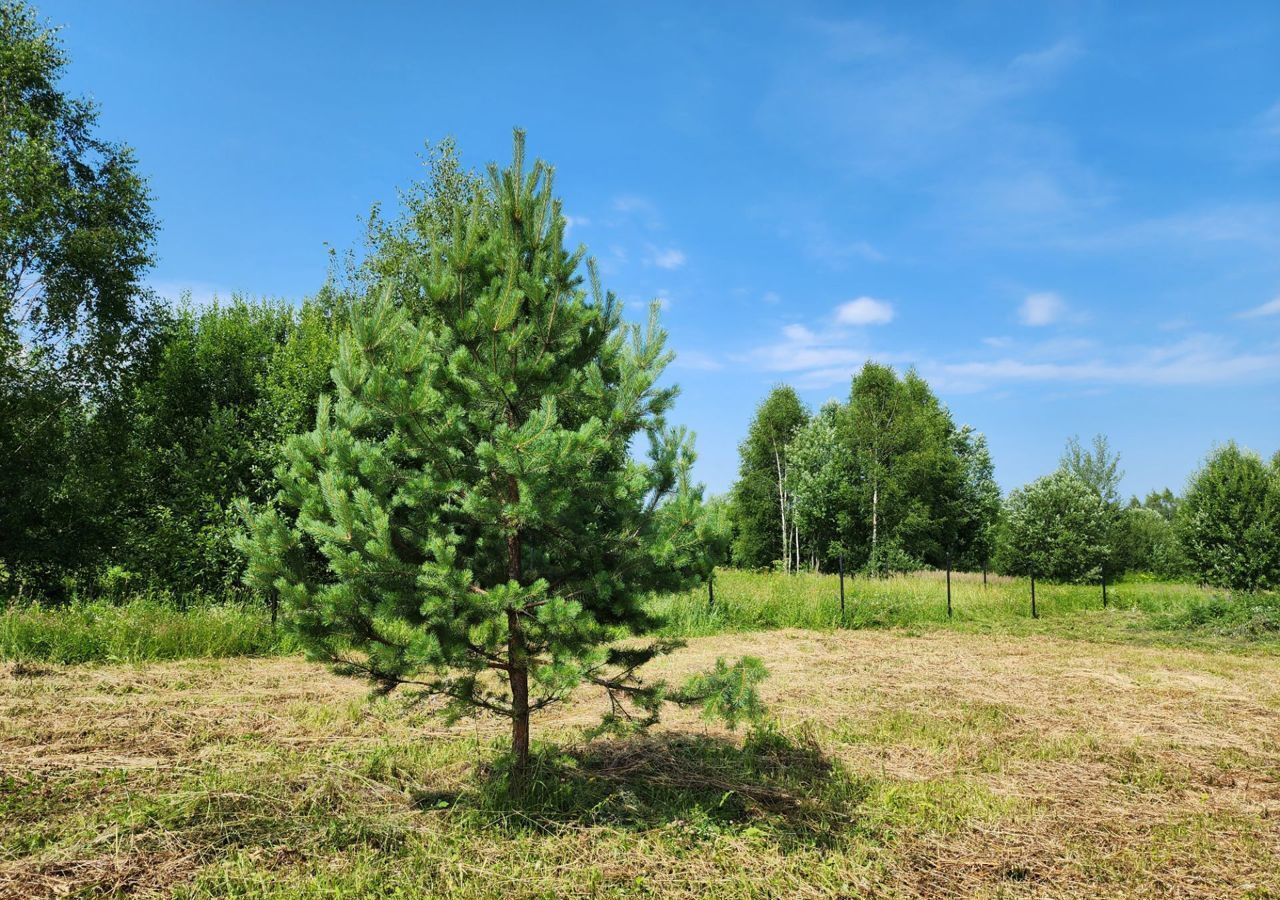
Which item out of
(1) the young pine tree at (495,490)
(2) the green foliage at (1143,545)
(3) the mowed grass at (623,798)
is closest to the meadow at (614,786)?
(3) the mowed grass at (623,798)

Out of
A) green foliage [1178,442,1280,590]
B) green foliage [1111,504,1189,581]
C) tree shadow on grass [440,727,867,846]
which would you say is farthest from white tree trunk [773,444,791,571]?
tree shadow on grass [440,727,867,846]

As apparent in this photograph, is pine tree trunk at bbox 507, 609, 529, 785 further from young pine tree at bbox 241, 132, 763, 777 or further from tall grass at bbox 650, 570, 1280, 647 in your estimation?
tall grass at bbox 650, 570, 1280, 647

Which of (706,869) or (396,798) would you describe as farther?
(396,798)

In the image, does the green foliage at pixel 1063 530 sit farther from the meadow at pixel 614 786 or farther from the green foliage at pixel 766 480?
the meadow at pixel 614 786

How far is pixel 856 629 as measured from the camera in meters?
13.8

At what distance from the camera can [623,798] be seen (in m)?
4.58

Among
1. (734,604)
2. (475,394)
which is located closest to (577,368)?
(475,394)

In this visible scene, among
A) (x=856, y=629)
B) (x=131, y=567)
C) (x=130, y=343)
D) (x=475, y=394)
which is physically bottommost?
(x=856, y=629)

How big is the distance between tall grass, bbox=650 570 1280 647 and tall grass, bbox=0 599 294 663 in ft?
21.0

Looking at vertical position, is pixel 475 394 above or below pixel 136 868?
above

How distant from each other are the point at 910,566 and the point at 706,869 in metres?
29.0

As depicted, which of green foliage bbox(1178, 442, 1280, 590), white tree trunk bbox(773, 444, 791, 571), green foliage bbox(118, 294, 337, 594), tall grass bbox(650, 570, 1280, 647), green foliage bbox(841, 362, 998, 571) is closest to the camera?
green foliage bbox(118, 294, 337, 594)

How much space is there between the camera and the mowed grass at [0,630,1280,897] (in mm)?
3775

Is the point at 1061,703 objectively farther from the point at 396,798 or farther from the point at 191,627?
the point at 191,627
